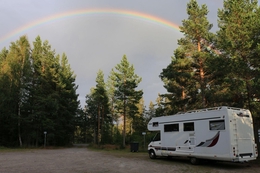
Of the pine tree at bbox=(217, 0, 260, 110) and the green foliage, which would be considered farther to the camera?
the green foliage

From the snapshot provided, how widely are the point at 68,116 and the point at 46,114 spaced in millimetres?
6445

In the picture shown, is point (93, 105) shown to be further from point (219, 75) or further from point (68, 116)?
point (219, 75)

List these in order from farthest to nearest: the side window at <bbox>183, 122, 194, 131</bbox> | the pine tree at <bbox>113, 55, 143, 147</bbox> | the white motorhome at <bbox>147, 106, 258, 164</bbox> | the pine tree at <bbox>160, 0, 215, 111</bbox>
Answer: the pine tree at <bbox>113, 55, 143, 147</bbox> → the pine tree at <bbox>160, 0, 215, 111</bbox> → the side window at <bbox>183, 122, 194, 131</bbox> → the white motorhome at <bbox>147, 106, 258, 164</bbox>

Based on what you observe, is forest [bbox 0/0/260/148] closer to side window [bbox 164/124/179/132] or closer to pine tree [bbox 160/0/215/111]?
pine tree [bbox 160/0/215/111]

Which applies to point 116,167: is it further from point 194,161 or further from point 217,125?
point 217,125

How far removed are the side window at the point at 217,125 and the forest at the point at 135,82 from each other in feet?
13.7

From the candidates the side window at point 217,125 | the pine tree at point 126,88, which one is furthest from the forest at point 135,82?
the side window at point 217,125

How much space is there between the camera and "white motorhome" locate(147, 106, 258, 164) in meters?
11.5

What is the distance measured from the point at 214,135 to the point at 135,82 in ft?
91.3

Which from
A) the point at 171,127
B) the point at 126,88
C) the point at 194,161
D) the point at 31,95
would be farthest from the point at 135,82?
the point at 194,161

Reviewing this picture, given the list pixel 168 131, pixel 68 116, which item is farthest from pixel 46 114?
pixel 168 131

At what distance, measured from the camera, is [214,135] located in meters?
12.1

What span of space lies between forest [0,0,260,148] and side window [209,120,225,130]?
13.7ft

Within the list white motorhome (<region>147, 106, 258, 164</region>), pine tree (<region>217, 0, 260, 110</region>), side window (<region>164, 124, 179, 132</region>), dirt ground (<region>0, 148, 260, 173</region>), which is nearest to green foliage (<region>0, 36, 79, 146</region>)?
dirt ground (<region>0, 148, 260, 173</region>)
